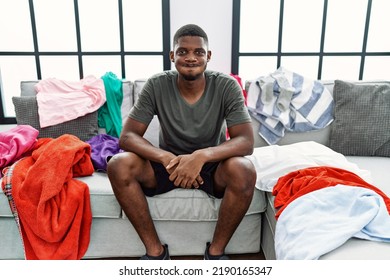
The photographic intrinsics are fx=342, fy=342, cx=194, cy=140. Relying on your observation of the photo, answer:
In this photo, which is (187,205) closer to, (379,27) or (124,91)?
(124,91)

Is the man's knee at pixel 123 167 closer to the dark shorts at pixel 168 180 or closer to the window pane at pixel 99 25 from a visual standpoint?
the dark shorts at pixel 168 180

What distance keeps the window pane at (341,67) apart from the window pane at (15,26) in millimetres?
2222

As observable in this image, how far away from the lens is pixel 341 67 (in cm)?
267

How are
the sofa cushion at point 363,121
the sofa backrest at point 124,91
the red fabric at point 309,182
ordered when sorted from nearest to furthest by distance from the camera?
the red fabric at point 309,182 → the sofa cushion at point 363,121 → the sofa backrest at point 124,91

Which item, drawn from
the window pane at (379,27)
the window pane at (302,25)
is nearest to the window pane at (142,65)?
the window pane at (302,25)

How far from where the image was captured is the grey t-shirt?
5.05 ft

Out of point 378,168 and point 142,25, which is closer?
point 378,168

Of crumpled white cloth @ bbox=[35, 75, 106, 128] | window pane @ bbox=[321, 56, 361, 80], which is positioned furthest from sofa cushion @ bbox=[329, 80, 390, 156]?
crumpled white cloth @ bbox=[35, 75, 106, 128]

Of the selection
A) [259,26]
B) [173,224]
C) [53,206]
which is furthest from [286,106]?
[53,206]

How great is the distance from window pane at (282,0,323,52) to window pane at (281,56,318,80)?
63 mm

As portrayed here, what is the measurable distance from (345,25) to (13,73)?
8.27 ft

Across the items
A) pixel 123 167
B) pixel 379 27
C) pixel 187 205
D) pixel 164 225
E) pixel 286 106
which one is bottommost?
pixel 164 225

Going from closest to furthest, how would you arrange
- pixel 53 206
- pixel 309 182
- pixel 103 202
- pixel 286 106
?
pixel 309 182 < pixel 53 206 < pixel 103 202 < pixel 286 106

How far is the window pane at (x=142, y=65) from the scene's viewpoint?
2605 millimetres
